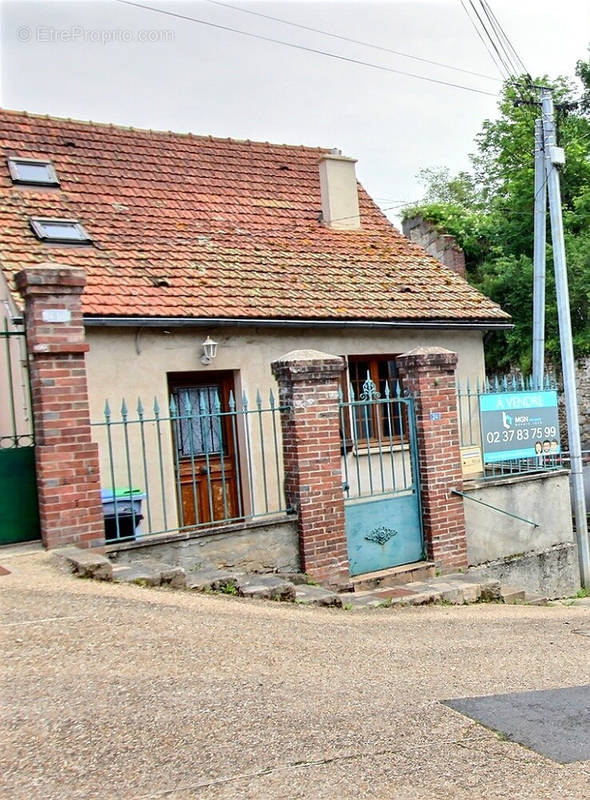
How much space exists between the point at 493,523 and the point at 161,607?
5.44 metres

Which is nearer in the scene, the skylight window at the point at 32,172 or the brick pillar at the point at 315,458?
the brick pillar at the point at 315,458

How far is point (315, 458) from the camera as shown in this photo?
26.2ft

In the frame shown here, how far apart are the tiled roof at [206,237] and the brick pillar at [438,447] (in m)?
2.50

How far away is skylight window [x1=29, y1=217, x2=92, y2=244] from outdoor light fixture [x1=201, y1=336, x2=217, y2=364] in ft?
7.40

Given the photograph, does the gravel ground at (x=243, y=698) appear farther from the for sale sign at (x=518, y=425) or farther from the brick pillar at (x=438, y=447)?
the for sale sign at (x=518, y=425)

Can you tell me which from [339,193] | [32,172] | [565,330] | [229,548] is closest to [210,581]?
[229,548]

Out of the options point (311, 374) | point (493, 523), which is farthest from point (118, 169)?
point (493, 523)

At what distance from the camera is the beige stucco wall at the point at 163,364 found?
9.66m

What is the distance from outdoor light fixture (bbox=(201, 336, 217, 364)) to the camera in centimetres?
1026

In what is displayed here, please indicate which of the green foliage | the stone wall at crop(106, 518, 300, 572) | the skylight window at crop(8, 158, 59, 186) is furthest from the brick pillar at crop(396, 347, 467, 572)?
the green foliage

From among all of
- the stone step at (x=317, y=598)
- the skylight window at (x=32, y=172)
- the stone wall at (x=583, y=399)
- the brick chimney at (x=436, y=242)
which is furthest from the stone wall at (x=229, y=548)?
the stone wall at (x=583, y=399)

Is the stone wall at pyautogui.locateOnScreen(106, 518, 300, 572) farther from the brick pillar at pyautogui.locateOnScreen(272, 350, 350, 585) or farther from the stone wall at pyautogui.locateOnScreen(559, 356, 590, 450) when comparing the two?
the stone wall at pyautogui.locateOnScreen(559, 356, 590, 450)

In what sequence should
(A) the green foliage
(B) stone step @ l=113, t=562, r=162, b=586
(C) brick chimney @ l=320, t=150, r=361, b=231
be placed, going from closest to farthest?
1. (B) stone step @ l=113, t=562, r=162, b=586
2. (C) brick chimney @ l=320, t=150, r=361, b=231
3. (A) the green foliage

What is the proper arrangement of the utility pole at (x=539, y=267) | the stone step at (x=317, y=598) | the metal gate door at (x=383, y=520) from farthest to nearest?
the utility pole at (x=539, y=267) → the metal gate door at (x=383, y=520) → the stone step at (x=317, y=598)
